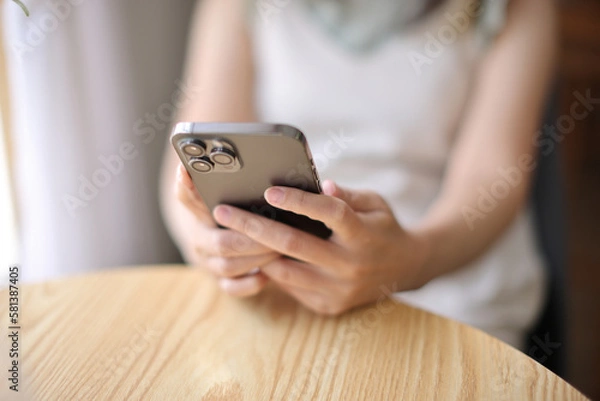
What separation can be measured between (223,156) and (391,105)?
0.44m

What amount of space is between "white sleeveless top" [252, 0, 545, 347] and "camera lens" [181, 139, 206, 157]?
39 cm

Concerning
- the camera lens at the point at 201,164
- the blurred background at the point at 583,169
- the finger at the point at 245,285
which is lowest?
the blurred background at the point at 583,169

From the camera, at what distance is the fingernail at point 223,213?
47cm

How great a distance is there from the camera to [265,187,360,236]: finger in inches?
16.5

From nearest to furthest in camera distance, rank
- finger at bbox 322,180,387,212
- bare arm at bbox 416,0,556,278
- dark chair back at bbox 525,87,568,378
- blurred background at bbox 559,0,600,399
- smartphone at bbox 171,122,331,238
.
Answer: smartphone at bbox 171,122,331,238, finger at bbox 322,180,387,212, bare arm at bbox 416,0,556,278, dark chair back at bbox 525,87,568,378, blurred background at bbox 559,0,600,399

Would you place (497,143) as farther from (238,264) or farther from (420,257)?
(238,264)

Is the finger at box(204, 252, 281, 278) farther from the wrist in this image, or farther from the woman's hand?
the wrist

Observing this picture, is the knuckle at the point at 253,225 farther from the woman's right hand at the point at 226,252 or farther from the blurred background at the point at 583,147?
the blurred background at the point at 583,147

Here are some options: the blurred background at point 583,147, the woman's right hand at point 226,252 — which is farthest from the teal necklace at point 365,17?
the blurred background at point 583,147

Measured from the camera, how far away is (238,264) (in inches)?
20.4

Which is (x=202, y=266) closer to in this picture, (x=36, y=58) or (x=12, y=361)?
(x=12, y=361)

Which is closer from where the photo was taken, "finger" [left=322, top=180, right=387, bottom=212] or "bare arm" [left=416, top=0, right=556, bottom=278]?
"finger" [left=322, top=180, right=387, bottom=212]

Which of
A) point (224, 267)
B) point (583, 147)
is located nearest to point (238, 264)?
point (224, 267)

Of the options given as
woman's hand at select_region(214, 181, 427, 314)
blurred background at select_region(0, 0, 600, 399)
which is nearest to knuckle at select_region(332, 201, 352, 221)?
woman's hand at select_region(214, 181, 427, 314)
